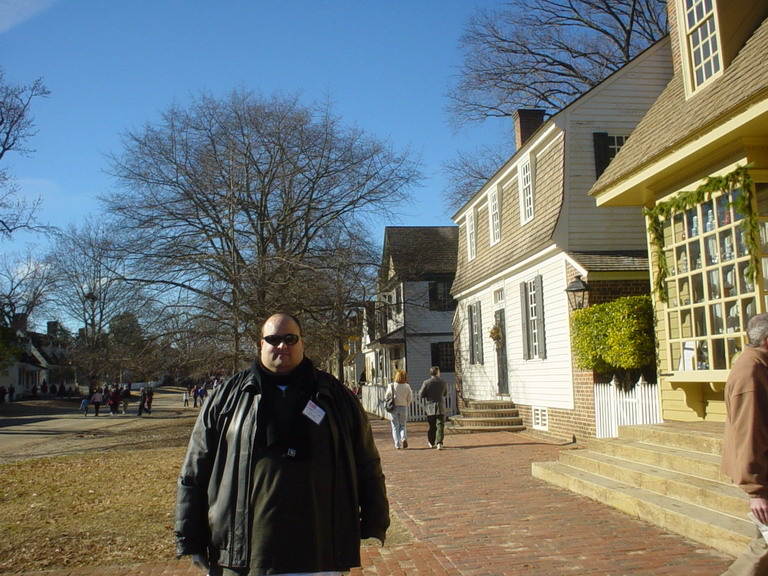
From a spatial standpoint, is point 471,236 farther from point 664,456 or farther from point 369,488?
point 369,488

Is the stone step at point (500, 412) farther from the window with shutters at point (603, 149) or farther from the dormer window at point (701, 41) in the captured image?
→ the dormer window at point (701, 41)

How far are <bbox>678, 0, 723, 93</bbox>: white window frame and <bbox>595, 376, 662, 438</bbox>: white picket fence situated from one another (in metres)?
4.59

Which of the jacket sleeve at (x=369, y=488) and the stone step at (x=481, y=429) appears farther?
the stone step at (x=481, y=429)

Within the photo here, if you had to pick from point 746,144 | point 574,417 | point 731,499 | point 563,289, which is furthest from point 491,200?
point 731,499

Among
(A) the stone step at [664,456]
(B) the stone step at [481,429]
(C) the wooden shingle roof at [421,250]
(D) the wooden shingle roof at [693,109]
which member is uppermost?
(C) the wooden shingle roof at [421,250]

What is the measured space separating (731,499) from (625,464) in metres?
2.33

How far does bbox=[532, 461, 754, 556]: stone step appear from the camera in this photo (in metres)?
5.91

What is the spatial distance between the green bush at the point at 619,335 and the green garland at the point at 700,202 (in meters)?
1.35

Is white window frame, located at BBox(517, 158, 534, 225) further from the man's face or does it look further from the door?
the man's face

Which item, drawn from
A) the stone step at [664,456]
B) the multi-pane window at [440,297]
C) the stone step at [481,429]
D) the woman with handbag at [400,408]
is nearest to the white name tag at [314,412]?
the stone step at [664,456]

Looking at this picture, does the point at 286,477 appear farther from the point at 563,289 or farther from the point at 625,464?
the point at 563,289

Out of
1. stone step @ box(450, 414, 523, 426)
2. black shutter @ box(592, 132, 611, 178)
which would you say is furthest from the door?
black shutter @ box(592, 132, 611, 178)

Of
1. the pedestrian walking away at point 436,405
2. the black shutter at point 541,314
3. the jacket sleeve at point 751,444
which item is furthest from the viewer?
the black shutter at point 541,314

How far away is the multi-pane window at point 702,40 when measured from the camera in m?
9.34
